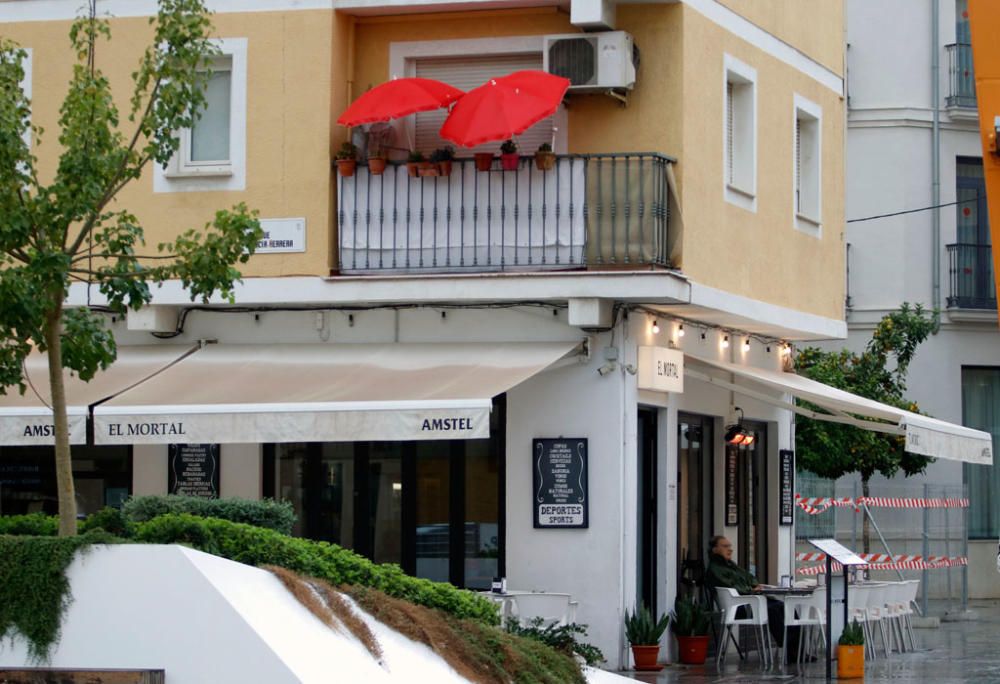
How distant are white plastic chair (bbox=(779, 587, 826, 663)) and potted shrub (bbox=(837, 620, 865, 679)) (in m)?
1.00

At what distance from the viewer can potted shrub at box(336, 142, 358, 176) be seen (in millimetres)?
19156

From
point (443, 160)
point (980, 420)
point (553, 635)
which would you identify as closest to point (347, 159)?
point (443, 160)

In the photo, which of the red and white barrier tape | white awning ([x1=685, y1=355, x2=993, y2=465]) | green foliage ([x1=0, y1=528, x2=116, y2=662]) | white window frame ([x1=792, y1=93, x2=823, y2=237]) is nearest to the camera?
green foliage ([x1=0, y1=528, x2=116, y2=662])

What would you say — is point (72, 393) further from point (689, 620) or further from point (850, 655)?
point (850, 655)

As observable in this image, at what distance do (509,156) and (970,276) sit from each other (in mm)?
16545

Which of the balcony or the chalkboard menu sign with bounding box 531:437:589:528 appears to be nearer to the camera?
the chalkboard menu sign with bounding box 531:437:589:528

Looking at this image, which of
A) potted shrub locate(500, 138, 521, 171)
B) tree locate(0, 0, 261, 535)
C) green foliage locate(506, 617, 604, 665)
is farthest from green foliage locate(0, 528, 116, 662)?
potted shrub locate(500, 138, 521, 171)

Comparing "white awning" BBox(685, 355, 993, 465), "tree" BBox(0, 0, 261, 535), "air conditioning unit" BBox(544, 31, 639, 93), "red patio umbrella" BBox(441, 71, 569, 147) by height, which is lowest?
"white awning" BBox(685, 355, 993, 465)

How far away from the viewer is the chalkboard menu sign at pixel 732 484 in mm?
22969

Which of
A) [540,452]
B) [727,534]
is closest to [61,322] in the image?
[540,452]

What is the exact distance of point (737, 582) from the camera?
20.4m

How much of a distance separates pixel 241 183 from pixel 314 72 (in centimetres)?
141

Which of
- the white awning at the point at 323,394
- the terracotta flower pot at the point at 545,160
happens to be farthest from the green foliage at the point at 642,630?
the terracotta flower pot at the point at 545,160

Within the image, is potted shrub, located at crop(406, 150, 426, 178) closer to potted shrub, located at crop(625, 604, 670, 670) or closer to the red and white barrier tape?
potted shrub, located at crop(625, 604, 670, 670)
